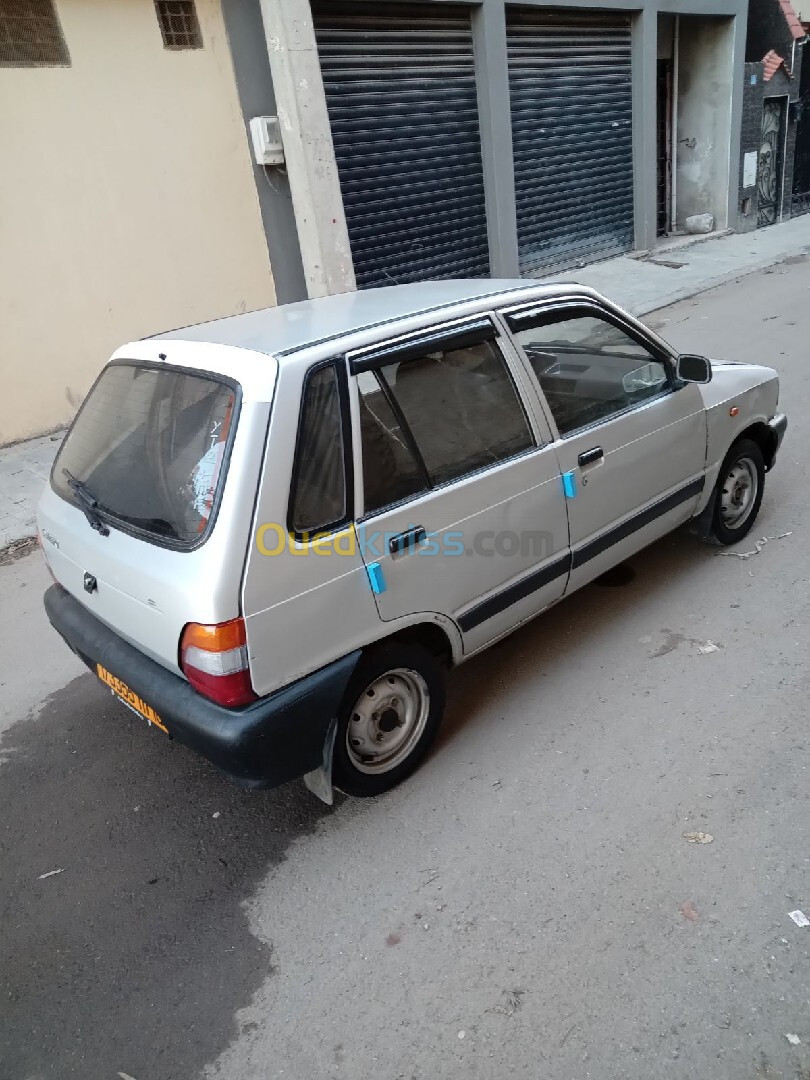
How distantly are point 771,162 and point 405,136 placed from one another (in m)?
9.88

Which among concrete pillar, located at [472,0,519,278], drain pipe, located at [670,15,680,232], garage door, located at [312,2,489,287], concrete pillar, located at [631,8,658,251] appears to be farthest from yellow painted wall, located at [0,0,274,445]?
drain pipe, located at [670,15,680,232]

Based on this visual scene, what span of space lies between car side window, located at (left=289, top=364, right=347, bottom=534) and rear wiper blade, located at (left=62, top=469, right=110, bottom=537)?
784 millimetres

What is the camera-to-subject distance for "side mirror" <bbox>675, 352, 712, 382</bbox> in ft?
12.1

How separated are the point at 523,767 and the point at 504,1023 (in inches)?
42.8

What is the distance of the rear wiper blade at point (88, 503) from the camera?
2855 millimetres

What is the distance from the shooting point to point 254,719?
251 centimetres

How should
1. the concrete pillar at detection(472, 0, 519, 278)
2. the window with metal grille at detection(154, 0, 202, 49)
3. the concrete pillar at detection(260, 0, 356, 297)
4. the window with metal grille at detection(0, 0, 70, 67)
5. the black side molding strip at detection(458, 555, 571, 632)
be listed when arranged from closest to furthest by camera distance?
the black side molding strip at detection(458, 555, 571, 632) < the window with metal grille at detection(0, 0, 70, 67) < the window with metal grille at detection(154, 0, 202, 49) < the concrete pillar at detection(260, 0, 356, 297) < the concrete pillar at detection(472, 0, 519, 278)

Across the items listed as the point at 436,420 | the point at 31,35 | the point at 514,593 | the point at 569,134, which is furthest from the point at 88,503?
the point at 569,134

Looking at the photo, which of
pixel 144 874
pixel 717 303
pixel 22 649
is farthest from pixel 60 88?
pixel 717 303

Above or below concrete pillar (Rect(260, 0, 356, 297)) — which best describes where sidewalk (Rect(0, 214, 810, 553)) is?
below

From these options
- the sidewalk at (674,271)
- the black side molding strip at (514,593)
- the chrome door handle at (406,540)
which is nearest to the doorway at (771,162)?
the sidewalk at (674,271)

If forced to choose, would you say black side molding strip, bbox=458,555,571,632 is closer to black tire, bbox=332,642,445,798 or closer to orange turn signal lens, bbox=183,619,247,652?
black tire, bbox=332,642,445,798

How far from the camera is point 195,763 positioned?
11.2ft

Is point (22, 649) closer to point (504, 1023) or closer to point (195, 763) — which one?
point (195, 763)
